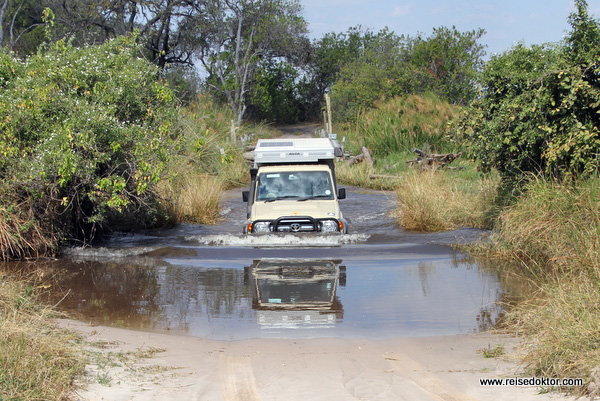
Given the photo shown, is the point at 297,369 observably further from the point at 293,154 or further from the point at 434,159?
the point at 434,159

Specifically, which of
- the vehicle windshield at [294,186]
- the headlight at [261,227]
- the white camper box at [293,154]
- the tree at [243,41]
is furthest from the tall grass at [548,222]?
the tree at [243,41]

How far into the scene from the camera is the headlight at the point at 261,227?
11.9m

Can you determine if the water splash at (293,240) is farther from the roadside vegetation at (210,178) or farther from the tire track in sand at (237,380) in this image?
the tire track in sand at (237,380)

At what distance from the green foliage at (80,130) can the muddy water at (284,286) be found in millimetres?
1315

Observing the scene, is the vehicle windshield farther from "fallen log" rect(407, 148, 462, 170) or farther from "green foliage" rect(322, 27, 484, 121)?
"green foliage" rect(322, 27, 484, 121)

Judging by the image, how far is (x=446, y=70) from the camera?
35188 mm

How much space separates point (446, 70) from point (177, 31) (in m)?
14.6

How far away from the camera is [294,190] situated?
41.3 feet

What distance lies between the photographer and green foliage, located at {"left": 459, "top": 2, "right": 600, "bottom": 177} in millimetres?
→ 11617

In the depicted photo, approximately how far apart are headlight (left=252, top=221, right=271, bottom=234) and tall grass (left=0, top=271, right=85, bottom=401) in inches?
223

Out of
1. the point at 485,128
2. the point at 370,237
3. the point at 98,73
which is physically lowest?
the point at 370,237

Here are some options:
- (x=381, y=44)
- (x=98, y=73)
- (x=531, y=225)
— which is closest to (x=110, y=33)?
(x=381, y=44)

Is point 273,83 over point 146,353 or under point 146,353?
over

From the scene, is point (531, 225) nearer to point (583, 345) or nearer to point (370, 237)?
point (370, 237)
